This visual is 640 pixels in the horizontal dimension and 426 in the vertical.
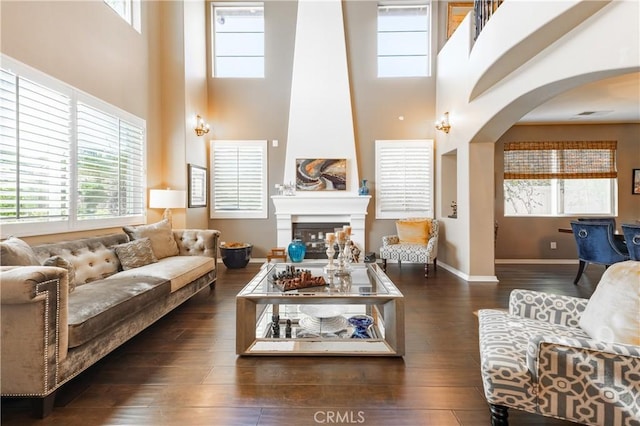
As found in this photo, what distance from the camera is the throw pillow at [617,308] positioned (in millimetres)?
1622

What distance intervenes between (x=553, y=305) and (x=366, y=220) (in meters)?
4.40

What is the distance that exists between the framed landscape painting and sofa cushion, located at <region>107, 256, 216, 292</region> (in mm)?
2652

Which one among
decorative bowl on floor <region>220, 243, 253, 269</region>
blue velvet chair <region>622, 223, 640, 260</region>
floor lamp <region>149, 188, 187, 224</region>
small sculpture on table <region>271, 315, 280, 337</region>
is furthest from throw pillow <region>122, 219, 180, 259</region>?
blue velvet chair <region>622, 223, 640, 260</region>

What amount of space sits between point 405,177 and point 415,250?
167cm

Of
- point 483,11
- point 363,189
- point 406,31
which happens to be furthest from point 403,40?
point 363,189

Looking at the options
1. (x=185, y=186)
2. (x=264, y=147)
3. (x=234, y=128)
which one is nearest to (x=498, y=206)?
(x=264, y=147)

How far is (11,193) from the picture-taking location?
8.82 ft

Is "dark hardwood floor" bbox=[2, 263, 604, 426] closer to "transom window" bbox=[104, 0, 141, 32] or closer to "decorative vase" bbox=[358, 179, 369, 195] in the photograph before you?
"decorative vase" bbox=[358, 179, 369, 195]

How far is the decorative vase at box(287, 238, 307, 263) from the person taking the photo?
5.75m

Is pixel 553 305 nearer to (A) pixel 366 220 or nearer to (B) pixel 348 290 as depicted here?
(B) pixel 348 290

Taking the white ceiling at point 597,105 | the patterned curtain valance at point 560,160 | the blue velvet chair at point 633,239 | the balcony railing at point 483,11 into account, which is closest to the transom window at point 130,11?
the balcony railing at point 483,11

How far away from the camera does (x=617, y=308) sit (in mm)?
1716

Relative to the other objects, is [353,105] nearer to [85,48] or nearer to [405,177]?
[405,177]

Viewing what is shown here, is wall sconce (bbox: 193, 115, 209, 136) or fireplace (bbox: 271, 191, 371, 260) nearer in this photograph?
wall sconce (bbox: 193, 115, 209, 136)
